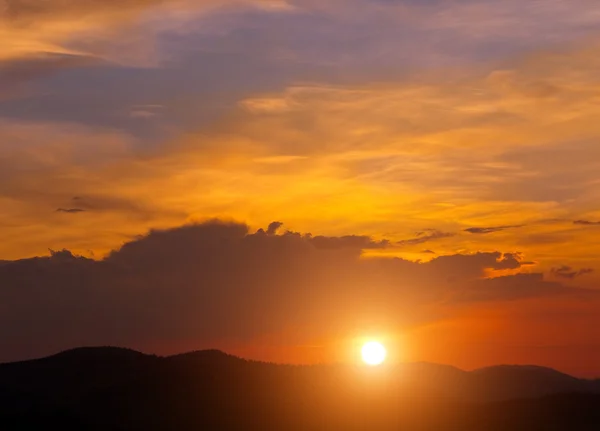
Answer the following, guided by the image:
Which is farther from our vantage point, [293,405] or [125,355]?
[125,355]

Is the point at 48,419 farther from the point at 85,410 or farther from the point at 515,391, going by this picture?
the point at 515,391

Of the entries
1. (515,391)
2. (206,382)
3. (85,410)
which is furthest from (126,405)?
(515,391)

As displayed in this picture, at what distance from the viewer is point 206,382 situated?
249ft

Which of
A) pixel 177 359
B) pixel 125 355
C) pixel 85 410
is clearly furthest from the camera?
pixel 125 355

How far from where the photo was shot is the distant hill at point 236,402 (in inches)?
2601

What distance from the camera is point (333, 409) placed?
7044 cm

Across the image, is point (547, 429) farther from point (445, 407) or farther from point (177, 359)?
point (177, 359)

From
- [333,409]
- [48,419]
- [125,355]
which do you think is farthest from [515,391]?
[48,419]

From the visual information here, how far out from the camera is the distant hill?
6606cm

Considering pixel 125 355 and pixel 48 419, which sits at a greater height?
pixel 125 355

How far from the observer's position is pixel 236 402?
233ft

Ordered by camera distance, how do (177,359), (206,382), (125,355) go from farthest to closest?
(125,355) < (177,359) < (206,382)

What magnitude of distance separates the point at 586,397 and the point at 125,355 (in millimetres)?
45171

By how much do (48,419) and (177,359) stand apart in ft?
61.1
